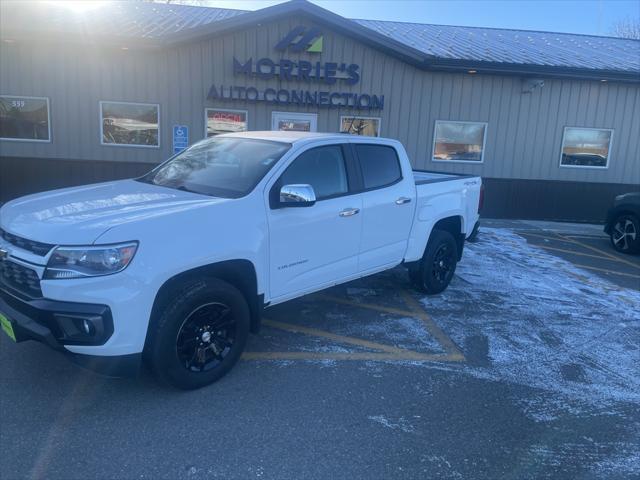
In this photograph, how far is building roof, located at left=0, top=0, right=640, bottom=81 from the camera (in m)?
11.0

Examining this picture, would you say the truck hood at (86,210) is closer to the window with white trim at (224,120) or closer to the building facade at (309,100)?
the window with white trim at (224,120)

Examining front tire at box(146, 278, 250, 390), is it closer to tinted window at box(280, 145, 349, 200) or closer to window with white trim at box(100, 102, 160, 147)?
tinted window at box(280, 145, 349, 200)

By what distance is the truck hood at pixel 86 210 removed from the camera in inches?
126

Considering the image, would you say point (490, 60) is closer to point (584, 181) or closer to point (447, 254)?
point (584, 181)

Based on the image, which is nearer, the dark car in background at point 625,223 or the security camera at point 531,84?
the dark car in background at point 625,223

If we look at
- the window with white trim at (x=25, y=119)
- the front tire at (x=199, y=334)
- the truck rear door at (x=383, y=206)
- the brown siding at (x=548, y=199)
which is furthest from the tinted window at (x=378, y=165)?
the window with white trim at (x=25, y=119)

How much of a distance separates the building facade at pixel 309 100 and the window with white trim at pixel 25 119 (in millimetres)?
23

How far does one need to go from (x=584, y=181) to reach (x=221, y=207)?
12.1m

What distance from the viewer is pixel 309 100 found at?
11.8 meters

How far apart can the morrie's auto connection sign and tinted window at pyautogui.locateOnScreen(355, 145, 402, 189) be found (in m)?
6.74

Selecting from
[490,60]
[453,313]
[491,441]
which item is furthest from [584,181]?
[491,441]

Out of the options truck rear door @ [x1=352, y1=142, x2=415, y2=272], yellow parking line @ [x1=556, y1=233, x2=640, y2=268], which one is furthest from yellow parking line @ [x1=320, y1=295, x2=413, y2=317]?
yellow parking line @ [x1=556, y1=233, x2=640, y2=268]

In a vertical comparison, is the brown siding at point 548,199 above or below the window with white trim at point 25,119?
below

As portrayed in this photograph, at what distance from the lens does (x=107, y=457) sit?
3.01 m
